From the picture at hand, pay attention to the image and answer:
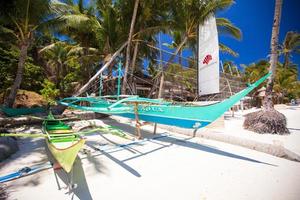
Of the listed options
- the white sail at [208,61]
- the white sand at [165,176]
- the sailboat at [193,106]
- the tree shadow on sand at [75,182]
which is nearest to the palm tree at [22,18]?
the sailboat at [193,106]

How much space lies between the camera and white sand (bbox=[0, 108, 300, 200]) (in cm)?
229

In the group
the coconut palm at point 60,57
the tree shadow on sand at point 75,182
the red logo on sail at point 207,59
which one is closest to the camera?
the tree shadow on sand at point 75,182

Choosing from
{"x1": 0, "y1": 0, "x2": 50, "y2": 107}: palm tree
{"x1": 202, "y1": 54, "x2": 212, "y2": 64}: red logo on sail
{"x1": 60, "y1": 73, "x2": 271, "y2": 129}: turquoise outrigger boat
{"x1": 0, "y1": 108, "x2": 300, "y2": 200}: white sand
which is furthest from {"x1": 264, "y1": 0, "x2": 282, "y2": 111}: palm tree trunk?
{"x1": 0, "y1": 0, "x2": 50, "y2": 107}: palm tree

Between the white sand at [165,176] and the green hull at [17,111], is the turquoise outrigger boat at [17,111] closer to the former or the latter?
the green hull at [17,111]

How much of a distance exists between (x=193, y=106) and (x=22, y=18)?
836 cm

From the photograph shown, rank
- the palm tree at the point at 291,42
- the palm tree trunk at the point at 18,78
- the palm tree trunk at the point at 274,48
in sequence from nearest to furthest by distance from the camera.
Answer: the palm tree trunk at the point at 274,48 < the palm tree trunk at the point at 18,78 < the palm tree at the point at 291,42

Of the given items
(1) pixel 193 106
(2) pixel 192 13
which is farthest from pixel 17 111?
(2) pixel 192 13

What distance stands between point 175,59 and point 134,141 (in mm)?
7817

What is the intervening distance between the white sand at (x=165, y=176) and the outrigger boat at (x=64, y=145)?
417mm

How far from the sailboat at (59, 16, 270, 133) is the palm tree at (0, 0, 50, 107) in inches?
150

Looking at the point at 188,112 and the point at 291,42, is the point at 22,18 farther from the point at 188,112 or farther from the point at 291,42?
the point at 291,42

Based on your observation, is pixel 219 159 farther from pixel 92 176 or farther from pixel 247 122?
pixel 247 122

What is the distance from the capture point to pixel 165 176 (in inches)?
110

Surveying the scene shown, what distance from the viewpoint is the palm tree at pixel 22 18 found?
7.39 meters
